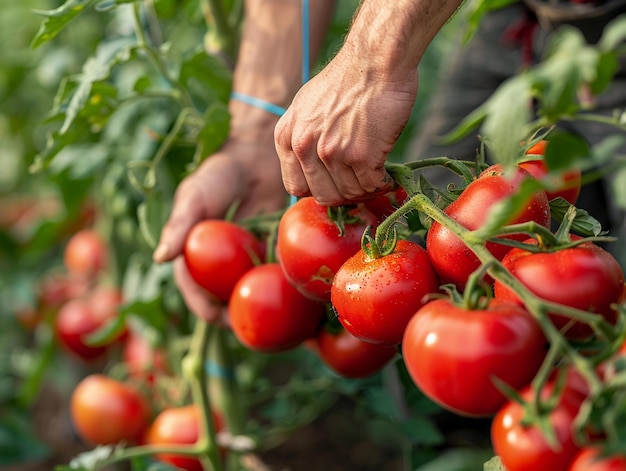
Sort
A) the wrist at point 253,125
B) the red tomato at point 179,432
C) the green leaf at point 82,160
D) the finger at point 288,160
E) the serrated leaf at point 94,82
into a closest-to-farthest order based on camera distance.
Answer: the finger at point 288,160, the serrated leaf at point 94,82, the wrist at point 253,125, the red tomato at point 179,432, the green leaf at point 82,160

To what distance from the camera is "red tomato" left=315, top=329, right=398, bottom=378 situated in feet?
3.52

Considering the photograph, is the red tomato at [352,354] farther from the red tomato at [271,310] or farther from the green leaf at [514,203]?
the green leaf at [514,203]

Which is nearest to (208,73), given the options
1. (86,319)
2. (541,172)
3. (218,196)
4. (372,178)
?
(218,196)

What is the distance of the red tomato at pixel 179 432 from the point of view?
4.90 feet

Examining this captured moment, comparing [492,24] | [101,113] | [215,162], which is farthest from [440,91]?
[101,113]

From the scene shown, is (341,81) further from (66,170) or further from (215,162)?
(66,170)

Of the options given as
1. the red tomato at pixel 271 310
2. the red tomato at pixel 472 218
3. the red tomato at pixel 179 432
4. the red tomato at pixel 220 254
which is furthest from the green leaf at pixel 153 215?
the red tomato at pixel 472 218

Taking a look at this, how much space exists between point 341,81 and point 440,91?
0.92 metres

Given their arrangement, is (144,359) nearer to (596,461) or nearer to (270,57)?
(270,57)

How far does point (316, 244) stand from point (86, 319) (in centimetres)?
123

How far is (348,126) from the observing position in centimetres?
88

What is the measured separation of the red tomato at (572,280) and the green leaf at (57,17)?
0.67 metres

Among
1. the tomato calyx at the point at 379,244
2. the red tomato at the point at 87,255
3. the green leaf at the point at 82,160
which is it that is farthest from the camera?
the red tomato at the point at 87,255

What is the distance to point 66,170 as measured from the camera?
182cm
